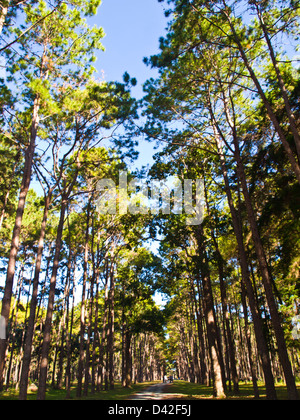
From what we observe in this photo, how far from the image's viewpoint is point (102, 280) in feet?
93.9

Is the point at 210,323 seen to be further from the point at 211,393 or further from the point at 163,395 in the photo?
the point at 163,395

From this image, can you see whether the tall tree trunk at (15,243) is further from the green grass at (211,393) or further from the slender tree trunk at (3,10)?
the green grass at (211,393)

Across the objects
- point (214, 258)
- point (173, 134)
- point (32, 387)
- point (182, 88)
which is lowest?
point (32, 387)

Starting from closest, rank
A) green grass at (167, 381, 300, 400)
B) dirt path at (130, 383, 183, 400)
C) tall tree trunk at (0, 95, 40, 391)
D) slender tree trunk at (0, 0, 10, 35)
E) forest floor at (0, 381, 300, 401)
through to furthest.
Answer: tall tree trunk at (0, 95, 40, 391), slender tree trunk at (0, 0, 10, 35), green grass at (167, 381, 300, 400), forest floor at (0, 381, 300, 401), dirt path at (130, 383, 183, 400)

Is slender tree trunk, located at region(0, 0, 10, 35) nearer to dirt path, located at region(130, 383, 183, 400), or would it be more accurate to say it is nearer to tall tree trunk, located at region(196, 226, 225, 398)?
tall tree trunk, located at region(196, 226, 225, 398)

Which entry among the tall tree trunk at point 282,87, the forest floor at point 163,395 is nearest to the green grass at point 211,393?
the forest floor at point 163,395

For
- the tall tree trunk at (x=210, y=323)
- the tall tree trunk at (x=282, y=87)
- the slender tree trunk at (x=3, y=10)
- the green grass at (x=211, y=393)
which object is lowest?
the green grass at (x=211, y=393)

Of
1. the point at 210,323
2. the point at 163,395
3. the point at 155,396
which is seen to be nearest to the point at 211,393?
the point at 163,395

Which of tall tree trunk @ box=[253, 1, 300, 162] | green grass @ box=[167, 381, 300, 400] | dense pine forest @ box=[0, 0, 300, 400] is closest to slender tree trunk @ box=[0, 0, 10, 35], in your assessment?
dense pine forest @ box=[0, 0, 300, 400]

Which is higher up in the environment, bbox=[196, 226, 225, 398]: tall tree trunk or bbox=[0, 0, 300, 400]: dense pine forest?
bbox=[0, 0, 300, 400]: dense pine forest
